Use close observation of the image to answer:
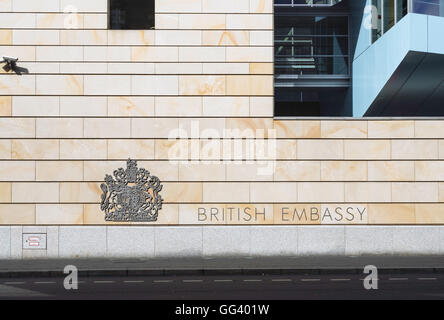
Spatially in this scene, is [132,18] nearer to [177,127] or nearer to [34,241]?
[177,127]

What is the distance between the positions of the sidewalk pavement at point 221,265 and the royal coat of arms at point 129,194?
1.42 m

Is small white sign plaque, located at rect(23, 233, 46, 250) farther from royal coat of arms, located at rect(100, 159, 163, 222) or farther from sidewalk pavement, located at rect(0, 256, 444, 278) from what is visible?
royal coat of arms, located at rect(100, 159, 163, 222)

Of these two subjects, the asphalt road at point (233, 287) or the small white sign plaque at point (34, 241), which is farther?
the small white sign plaque at point (34, 241)

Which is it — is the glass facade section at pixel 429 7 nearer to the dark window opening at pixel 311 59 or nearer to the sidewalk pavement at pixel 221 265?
the dark window opening at pixel 311 59

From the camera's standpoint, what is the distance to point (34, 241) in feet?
78.4

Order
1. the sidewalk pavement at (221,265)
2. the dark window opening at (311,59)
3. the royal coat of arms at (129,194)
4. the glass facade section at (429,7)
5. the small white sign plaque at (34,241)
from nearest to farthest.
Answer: the sidewalk pavement at (221,265), the glass facade section at (429,7), the small white sign plaque at (34,241), the royal coat of arms at (129,194), the dark window opening at (311,59)

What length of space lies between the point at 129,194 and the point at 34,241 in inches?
129

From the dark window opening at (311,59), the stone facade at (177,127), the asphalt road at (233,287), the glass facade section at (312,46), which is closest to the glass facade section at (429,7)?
the stone facade at (177,127)

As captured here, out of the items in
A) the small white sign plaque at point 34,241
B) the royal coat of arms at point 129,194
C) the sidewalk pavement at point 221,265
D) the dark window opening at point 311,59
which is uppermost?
the dark window opening at point 311,59

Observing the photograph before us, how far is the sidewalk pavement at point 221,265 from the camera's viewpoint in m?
20.5

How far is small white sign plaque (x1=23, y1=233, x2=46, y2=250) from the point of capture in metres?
23.9

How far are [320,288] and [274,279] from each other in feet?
7.68

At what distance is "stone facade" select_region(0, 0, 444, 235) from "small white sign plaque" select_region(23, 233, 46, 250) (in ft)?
1.23

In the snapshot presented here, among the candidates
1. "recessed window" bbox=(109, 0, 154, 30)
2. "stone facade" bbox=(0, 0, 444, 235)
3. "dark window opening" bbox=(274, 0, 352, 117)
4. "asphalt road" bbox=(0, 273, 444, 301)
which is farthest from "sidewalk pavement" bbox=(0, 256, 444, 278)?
"recessed window" bbox=(109, 0, 154, 30)
